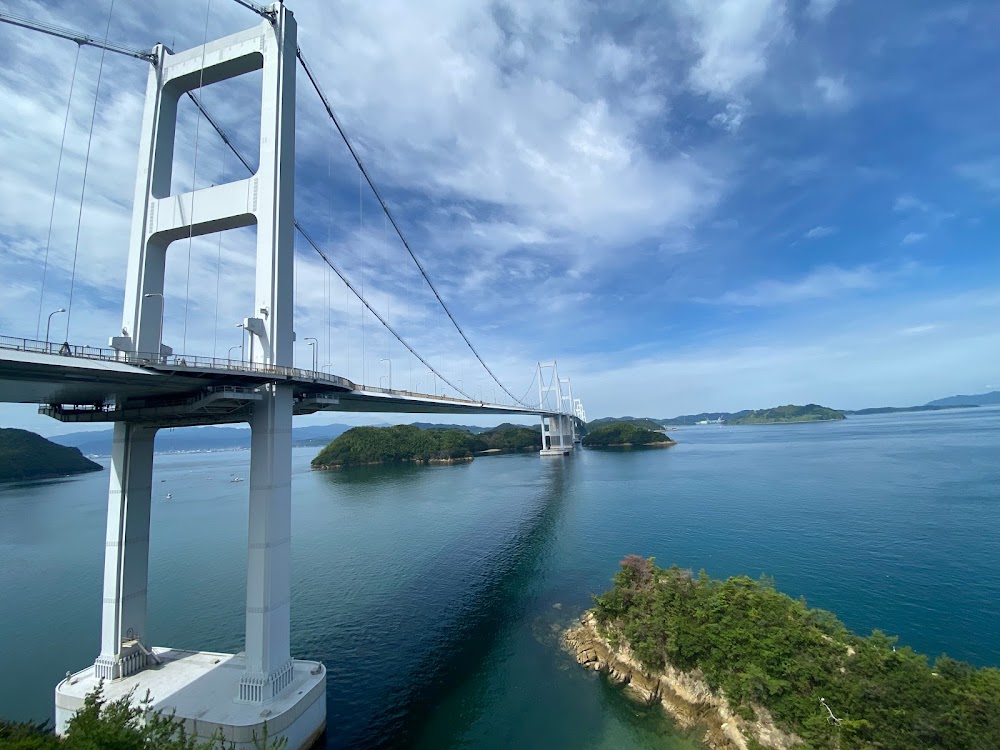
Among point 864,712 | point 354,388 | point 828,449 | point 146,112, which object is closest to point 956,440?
point 828,449

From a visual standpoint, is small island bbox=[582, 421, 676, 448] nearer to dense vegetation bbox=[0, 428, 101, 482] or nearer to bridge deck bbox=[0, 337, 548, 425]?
bridge deck bbox=[0, 337, 548, 425]

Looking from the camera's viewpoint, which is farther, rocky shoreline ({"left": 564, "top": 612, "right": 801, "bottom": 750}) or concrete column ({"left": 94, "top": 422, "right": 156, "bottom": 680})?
concrete column ({"left": 94, "top": 422, "right": 156, "bottom": 680})

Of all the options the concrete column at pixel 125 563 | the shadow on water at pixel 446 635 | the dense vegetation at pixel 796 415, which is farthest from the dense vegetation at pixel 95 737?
the dense vegetation at pixel 796 415

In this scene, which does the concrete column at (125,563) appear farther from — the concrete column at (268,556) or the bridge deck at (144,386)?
the concrete column at (268,556)

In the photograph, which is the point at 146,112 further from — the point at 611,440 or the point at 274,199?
the point at 611,440

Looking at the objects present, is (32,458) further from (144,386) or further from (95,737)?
(95,737)

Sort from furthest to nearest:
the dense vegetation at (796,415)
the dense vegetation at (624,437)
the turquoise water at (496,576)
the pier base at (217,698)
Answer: the dense vegetation at (796,415) → the dense vegetation at (624,437) → the turquoise water at (496,576) → the pier base at (217,698)

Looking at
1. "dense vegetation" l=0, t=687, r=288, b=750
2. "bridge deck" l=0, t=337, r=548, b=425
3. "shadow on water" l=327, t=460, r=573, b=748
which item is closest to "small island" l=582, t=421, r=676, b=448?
"shadow on water" l=327, t=460, r=573, b=748
